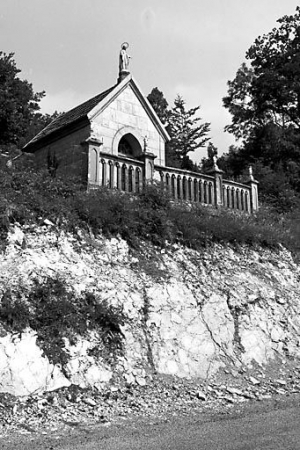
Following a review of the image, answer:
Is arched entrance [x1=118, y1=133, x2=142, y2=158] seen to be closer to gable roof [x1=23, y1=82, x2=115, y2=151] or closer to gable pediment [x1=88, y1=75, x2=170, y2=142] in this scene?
gable pediment [x1=88, y1=75, x2=170, y2=142]

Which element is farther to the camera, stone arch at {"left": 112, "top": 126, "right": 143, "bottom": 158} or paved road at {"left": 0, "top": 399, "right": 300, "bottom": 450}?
stone arch at {"left": 112, "top": 126, "right": 143, "bottom": 158}

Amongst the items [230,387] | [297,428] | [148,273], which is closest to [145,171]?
[148,273]

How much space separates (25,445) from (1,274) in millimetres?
3482

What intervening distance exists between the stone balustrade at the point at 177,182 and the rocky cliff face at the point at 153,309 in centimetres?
273

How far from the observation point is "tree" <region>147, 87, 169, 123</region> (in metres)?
46.2

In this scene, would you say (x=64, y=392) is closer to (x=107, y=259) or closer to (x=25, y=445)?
(x=25, y=445)

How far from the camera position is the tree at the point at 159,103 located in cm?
4622

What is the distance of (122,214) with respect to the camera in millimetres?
11391

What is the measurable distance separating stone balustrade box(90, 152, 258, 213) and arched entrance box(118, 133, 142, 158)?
318 cm

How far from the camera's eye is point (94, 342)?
327 inches

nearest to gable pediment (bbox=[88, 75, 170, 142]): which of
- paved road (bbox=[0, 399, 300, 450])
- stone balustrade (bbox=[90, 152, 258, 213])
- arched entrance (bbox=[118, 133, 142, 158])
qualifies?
arched entrance (bbox=[118, 133, 142, 158])

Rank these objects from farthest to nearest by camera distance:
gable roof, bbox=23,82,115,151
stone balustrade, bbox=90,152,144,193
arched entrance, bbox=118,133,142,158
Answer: arched entrance, bbox=118,133,142,158
gable roof, bbox=23,82,115,151
stone balustrade, bbox=90,152,144,193

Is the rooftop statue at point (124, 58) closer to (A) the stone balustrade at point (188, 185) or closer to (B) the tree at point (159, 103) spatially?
(A) the stone balustrade at point (188, 185)

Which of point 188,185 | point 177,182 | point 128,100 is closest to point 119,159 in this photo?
point 177,182
